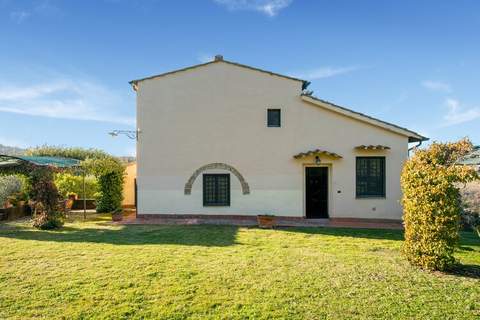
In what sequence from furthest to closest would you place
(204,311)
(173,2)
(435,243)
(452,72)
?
(452,72), (173,2), (435,243), (204,311)

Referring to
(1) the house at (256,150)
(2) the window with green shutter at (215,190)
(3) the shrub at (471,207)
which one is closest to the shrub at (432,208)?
(3) the shrub at (471,207)

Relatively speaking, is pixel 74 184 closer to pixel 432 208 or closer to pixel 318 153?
pixel 318 153

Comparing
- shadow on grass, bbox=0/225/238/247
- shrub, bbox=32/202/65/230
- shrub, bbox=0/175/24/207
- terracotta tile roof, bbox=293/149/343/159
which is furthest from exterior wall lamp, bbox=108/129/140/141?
terracotta tile roof, bbox=293/149/343/159

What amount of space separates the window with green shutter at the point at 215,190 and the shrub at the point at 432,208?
904cm

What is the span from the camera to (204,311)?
5.30 m

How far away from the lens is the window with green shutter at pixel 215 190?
51.8ft

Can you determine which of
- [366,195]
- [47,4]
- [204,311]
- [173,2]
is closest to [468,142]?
[366,195]

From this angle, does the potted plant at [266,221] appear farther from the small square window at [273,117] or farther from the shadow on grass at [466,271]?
the shadow on grass at [466,271]

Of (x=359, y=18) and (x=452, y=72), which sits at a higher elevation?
(x=359, y=18)

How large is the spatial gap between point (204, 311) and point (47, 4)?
13.7m

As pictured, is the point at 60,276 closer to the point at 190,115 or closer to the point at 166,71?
the point at 190,115

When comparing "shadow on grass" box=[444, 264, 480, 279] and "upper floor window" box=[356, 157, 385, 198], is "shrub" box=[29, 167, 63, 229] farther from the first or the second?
"shadow on grass" box=[444, 264, 480, 279]

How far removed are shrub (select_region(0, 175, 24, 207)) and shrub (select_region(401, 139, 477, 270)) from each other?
62.5ft

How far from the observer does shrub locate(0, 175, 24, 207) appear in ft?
57.3
